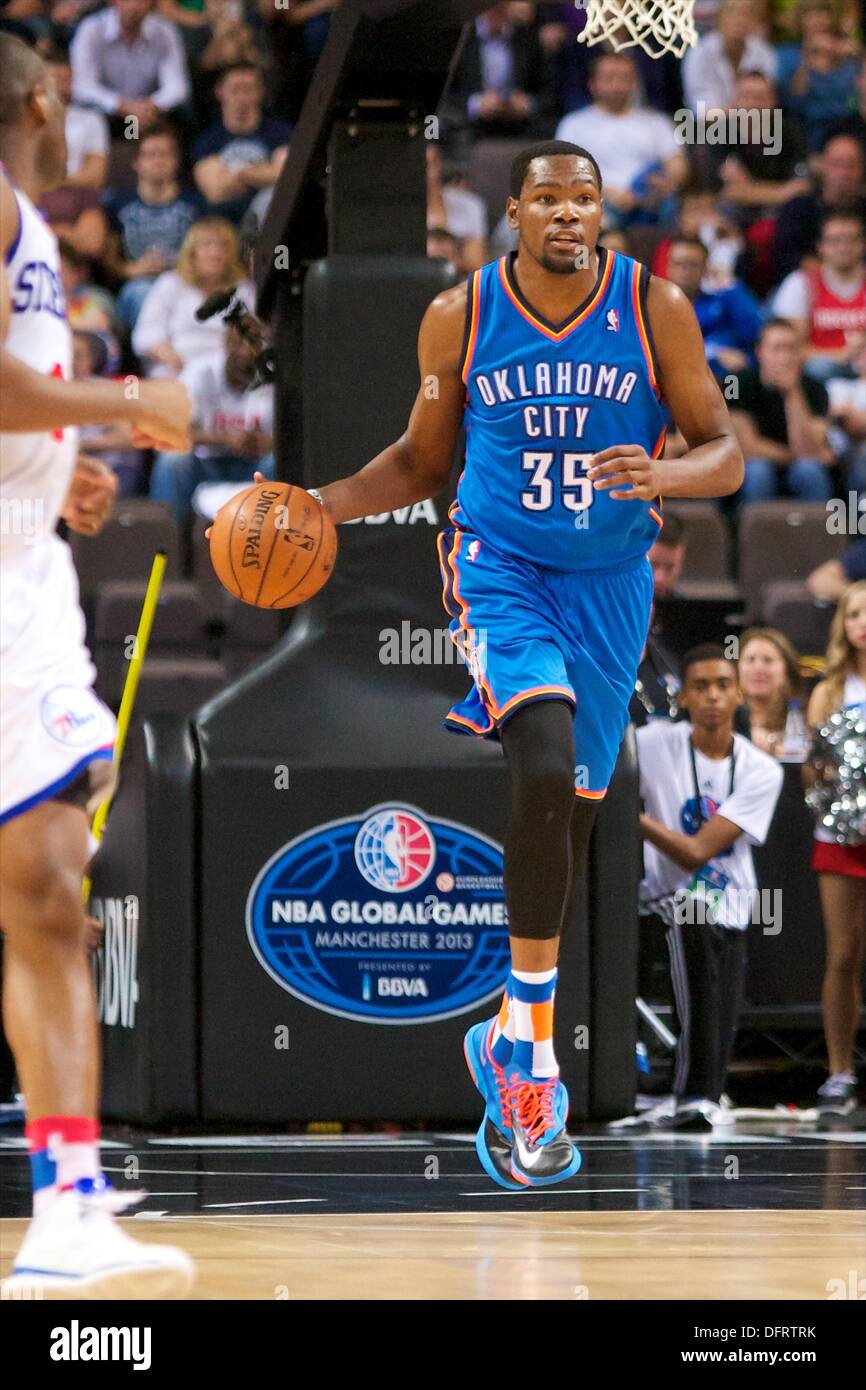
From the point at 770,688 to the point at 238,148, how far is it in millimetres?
5387

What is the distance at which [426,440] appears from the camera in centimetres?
533

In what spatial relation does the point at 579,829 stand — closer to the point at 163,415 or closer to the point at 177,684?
the point at 163,415

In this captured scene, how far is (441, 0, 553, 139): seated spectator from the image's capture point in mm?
13867

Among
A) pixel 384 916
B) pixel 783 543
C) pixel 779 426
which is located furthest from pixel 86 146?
pixel 384 916

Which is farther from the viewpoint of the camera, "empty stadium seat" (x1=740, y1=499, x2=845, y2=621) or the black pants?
"empty stadium seat" (x1=740, y1=499, x2=845, y2=621)

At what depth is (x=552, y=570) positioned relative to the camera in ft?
16.8

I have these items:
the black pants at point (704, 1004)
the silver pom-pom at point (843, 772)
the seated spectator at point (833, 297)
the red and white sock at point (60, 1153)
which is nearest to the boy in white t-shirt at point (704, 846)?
the black pants at point (704, 1004)

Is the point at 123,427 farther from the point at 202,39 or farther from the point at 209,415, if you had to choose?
the point at 202,39

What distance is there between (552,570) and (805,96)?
32.5ft

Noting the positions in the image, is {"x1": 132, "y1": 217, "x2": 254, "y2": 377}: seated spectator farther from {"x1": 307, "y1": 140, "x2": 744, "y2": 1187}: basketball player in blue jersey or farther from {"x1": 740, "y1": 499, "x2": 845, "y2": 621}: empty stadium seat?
{"x1": 307, "y1": 140, "x2": 744, "y2": 1187}: basketball player in blue jersey

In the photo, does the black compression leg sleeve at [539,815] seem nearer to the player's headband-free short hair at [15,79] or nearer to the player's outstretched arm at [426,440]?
the player's outstretched arm at [426,440]

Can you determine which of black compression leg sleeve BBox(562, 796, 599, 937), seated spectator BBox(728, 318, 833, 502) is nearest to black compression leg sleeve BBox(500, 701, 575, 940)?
black compression leg sleeve BBox(562, 796, 599, 937)

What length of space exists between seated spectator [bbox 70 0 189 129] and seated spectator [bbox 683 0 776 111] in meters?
3.07
